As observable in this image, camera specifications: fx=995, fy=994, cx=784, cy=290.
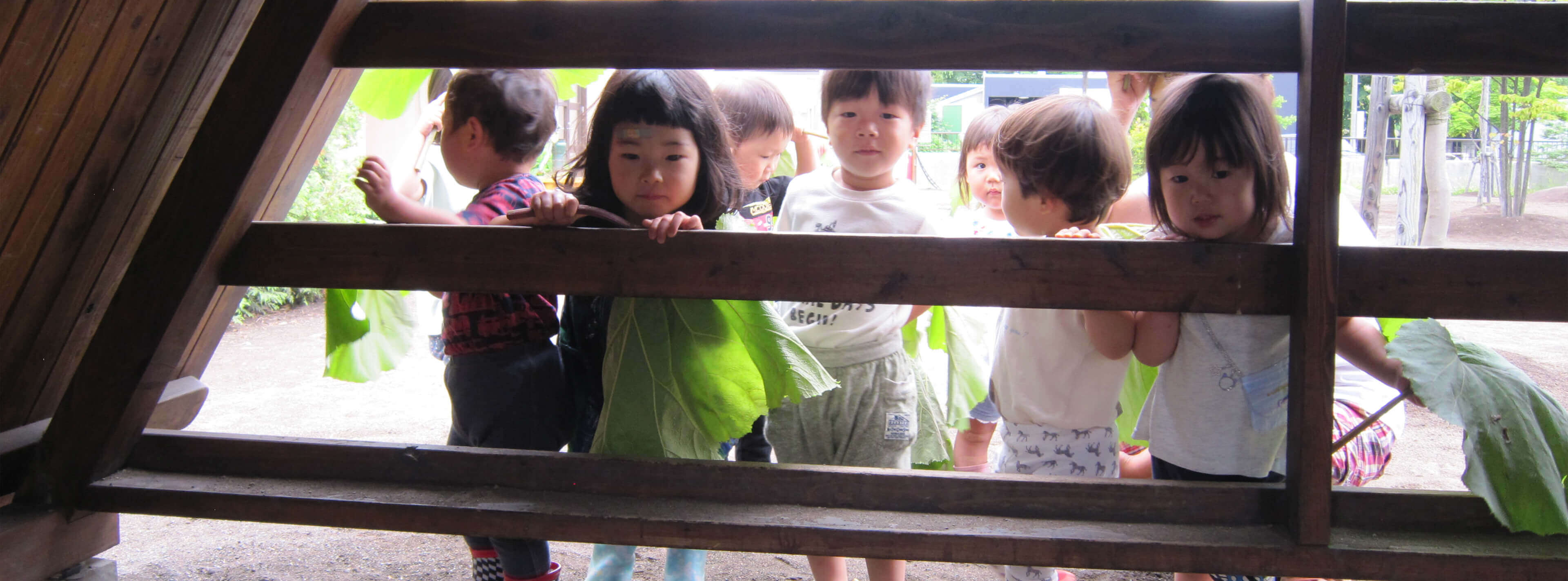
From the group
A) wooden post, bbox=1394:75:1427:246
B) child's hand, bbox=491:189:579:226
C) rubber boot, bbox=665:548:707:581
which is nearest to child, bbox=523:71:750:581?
child's hand, bbox=491:189:579:226

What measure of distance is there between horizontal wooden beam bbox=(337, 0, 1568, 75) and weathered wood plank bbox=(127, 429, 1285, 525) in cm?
66

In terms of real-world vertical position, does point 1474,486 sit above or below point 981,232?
below

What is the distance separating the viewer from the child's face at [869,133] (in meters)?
2.15

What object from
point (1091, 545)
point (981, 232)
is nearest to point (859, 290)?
point (1091, 545)

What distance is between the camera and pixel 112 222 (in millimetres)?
1990

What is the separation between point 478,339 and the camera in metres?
2.04

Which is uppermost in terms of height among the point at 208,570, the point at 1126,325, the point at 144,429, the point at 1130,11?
the point at 1130,11

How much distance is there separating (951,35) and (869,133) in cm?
64

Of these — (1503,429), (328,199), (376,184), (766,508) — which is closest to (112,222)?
(376,184)

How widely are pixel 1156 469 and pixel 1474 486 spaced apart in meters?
0.58

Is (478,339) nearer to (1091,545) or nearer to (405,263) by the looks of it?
(405,263)

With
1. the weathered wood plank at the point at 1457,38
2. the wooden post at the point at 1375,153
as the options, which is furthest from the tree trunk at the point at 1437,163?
the weathered wood plank at the point at 1457,38

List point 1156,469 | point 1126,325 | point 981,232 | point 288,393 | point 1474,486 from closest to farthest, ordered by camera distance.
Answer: point 1474,486
point 1126,325
point 1156,469
point 981,232
point 288,393

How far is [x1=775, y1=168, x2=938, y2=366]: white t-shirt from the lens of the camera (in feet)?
7.07
